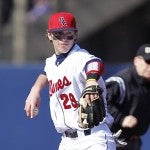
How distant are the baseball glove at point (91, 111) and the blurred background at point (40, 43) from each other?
8.79ft

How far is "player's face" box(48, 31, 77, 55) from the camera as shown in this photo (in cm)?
589

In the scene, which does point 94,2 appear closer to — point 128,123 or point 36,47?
point 36,47

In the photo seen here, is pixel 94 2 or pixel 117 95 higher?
pixel 94 2

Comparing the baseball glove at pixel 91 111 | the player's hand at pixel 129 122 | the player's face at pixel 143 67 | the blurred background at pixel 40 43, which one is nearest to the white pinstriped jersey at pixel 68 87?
the baseball glove at pixel 91 111

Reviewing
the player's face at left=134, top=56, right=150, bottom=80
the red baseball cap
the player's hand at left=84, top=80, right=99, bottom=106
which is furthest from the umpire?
the player's hand at left=84, top=80, right=99, bottom=106

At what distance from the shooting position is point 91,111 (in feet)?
18.3

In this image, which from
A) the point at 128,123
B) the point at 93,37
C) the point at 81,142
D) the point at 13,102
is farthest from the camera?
the point at 93,37

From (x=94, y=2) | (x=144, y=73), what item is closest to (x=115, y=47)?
(x=94, y=2)

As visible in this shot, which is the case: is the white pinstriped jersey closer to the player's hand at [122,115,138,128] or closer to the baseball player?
the baseball player

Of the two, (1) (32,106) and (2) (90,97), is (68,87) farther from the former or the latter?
(2) (90,97)

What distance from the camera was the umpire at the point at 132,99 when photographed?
6.72m

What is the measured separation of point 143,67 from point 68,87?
1151 mm

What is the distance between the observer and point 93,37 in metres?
14.8

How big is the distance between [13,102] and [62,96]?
2.42m
